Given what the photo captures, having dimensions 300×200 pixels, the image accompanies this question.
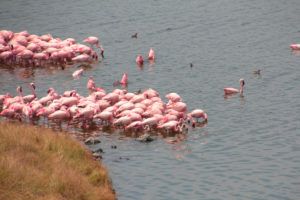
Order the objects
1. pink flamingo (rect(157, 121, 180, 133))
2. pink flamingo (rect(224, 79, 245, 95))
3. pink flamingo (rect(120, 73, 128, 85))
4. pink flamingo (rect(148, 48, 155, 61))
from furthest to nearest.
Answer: pink flamingo (rect(148, 48, 155, 61)) → pink flamingo (rect(120, 73, 128, 85)) → pink flamingo (rect(224, 79, 245, 95)) → pink flamingo (rect(157, 121, 180, 133))

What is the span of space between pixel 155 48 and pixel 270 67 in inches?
389

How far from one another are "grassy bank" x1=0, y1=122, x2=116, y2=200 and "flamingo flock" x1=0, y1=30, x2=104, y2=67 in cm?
1866

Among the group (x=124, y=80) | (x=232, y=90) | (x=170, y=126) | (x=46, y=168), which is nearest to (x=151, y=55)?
(x=124, y=80)

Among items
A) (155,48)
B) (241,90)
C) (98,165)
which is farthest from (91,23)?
(98,165)

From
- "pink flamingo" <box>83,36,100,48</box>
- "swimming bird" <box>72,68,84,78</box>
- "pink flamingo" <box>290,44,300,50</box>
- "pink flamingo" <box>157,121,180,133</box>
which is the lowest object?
"pink flamingo" <box>157,121,180,133</box>

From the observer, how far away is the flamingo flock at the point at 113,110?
3394 cm

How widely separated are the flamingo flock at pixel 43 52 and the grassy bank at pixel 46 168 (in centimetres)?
1866

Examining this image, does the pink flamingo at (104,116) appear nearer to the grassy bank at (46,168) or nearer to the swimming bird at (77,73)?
the grassy bank at (46,168)

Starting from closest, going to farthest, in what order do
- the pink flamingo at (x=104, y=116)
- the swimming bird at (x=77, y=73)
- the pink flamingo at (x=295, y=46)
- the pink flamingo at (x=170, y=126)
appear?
the pink flamingo at (x=170, y=126) < the pink flamingo at (x=104, y=116) < the swimming bird at (x=77, y=73) < the pink flamingo at (x=295, y=46)

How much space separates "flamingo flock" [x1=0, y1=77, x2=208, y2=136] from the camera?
111 ft

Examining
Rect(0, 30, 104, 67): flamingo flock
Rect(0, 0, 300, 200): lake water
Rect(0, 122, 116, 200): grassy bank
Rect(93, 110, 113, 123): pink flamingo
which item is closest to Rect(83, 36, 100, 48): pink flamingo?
Rect(0, 30, 104, 67): flamingo flock

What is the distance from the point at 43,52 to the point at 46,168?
23299 millimetres

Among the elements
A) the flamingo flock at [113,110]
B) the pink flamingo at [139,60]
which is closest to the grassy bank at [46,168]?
the flamingo flock at [113,110]

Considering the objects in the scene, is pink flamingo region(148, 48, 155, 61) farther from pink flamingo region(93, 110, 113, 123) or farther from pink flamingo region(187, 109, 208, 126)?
pink flamingo region(93, 110, 113, 123)
